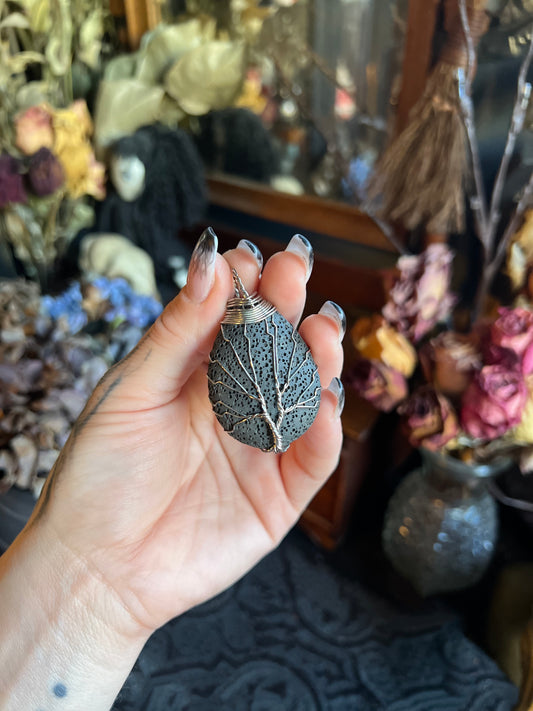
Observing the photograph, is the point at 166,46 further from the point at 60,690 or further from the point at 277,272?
the point at 60,690

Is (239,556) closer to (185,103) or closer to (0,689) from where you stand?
(0,689)

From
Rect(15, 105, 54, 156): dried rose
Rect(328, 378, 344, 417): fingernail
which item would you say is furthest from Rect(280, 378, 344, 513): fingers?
Rect(15, 105, 54, 156): dried rose

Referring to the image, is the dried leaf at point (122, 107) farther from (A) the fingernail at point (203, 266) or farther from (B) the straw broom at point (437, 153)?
(A) the fingernail at point (203, 266)

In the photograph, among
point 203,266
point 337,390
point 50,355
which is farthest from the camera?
point 50,355

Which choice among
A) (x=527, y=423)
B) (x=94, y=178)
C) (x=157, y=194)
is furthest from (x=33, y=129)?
(x=527, y=423)

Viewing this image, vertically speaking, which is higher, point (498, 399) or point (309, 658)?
point (498, 399)

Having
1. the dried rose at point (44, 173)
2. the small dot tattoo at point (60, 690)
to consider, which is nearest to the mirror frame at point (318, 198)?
the dried rose at point (44, 173)

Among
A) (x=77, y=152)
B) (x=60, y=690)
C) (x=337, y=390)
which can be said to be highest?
(x=77, y=152)

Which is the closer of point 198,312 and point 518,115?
point 198,312
